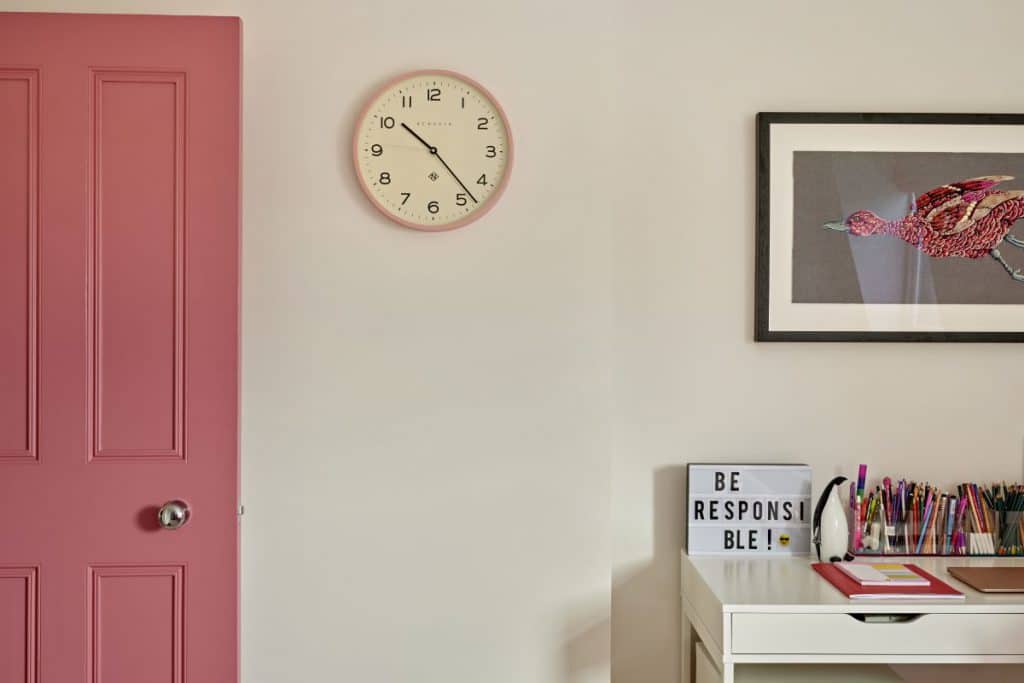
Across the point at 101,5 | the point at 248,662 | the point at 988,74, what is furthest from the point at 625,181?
the point at 248,662

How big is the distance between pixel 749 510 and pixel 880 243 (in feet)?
2.66

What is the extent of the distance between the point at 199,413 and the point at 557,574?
93 centimetres

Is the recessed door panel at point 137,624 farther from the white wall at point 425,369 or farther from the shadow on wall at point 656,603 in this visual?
the shadow on wall at point 656,603

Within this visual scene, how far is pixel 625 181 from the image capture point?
2.40 meters

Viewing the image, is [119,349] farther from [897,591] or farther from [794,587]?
[897,591]

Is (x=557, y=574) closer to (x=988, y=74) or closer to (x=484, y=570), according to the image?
(x=484, y=570)

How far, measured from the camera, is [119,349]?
6.46 ft

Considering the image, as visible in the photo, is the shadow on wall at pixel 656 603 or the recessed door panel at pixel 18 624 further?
the shadow on wall at pixel 656 603

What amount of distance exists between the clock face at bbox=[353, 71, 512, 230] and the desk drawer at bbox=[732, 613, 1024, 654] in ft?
3.78

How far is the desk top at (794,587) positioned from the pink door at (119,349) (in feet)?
3.75

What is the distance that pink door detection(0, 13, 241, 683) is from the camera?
6.38 feet

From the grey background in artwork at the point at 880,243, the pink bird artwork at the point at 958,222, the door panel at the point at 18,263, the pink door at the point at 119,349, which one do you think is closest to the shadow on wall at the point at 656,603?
the grey background in artwork at the point at 880,243

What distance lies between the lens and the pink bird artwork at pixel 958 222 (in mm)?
2361

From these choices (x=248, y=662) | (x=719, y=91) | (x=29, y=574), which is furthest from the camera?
(x=719, y=91)
